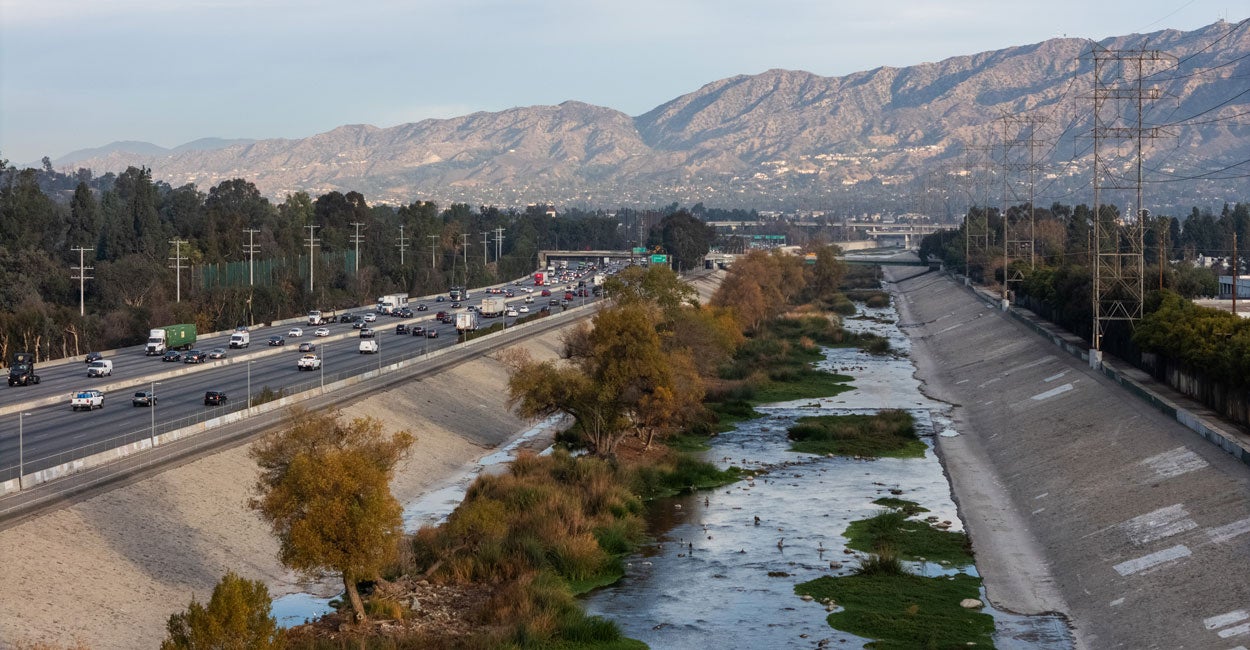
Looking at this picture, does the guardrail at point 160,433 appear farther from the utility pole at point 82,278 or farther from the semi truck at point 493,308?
the semi truck at point 493,308

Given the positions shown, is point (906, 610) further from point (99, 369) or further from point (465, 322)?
point (465, 322)

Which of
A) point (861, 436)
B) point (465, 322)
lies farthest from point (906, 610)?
point (465, 322)

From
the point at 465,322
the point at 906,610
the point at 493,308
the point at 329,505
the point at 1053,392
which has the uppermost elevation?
the point at 493,308

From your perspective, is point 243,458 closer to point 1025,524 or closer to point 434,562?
point 434,562

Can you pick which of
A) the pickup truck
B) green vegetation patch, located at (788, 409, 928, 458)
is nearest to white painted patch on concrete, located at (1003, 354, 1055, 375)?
green vegetation patch, located at (788, 409, 928, 458)

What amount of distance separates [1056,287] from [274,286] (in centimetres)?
7872

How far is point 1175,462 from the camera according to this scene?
51031 millimetres

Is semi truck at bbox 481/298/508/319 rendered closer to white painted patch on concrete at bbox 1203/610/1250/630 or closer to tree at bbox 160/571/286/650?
white painted patch on concrete at bbox 1203/610/1250/630

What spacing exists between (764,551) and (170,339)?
64.4 meters

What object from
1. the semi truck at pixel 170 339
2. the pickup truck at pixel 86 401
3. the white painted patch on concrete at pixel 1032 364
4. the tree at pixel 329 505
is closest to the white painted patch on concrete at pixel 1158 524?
the tree at pixel 329 505

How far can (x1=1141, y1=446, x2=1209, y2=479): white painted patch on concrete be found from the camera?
49.4 meters

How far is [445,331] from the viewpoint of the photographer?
122 meters

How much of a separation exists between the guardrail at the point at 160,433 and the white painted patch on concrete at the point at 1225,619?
3546cm

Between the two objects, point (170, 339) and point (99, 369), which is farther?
point (170, 339)
